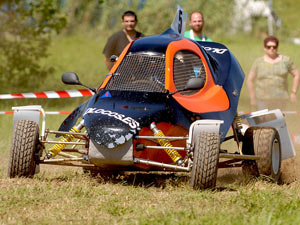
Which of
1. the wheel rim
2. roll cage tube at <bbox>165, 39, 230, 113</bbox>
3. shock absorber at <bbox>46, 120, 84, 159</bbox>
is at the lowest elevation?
the wheel rim

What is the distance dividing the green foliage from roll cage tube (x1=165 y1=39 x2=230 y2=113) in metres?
9.82

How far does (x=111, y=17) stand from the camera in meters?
34.2

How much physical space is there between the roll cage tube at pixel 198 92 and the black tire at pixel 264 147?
494 millimetres

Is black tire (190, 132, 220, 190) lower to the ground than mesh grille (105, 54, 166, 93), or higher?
lower

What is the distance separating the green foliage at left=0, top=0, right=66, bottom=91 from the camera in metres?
18.7

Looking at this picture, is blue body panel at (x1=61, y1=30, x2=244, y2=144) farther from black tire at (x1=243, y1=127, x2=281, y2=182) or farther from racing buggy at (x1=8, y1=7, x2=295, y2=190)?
black tire at (x1=243, y1=127, x2=281, y2=182)

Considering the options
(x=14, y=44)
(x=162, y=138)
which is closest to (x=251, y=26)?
(x=14, y=44)

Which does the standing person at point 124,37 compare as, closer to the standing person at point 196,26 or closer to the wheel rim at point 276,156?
the standing person at point 196,26

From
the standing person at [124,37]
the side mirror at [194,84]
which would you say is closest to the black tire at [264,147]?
the side mirror at [194,84]

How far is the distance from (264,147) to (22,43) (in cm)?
1201

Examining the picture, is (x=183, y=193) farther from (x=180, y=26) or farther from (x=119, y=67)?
(x=180, y=26)

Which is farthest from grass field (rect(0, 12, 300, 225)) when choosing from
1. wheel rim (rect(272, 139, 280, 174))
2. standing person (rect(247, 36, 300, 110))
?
standing person (rect(247, 36, 300, 110))

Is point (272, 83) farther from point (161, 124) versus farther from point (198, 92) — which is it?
point (161, 124)

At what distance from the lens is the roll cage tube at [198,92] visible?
27.4 ft
